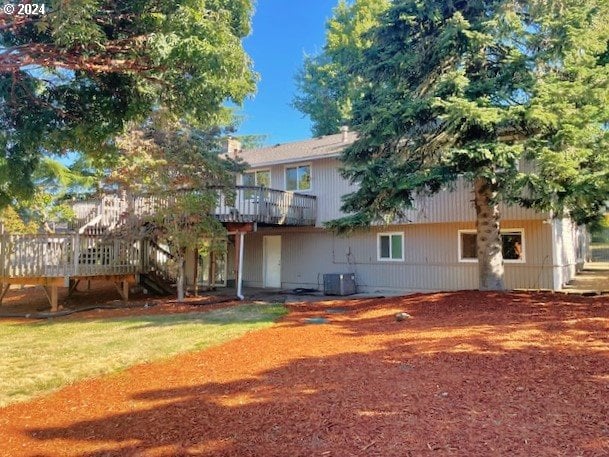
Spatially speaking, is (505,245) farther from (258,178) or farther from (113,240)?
(113,240)

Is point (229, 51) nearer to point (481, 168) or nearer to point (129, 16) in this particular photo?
point (129, 16)

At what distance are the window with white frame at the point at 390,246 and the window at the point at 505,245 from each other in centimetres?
215

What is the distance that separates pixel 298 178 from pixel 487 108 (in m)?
10.2

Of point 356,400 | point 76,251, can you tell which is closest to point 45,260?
point 76,251

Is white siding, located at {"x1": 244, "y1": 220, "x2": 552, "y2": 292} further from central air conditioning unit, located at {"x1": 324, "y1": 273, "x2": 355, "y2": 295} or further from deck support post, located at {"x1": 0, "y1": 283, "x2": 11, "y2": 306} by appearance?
deck support post, located at {"x1": 0, "y1": 283, "x2": 11, "y2": 306}

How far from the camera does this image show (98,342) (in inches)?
327

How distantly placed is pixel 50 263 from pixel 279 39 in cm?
1458

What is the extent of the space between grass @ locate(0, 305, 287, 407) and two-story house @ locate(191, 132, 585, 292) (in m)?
5.51

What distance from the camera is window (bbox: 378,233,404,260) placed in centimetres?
1627

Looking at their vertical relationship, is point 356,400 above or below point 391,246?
below

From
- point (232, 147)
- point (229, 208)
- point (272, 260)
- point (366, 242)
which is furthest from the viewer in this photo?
point (232, 147)

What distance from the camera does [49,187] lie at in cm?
1688

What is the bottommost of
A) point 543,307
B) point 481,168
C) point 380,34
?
point 543,307

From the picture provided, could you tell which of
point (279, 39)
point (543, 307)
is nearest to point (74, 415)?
point (543, 307)
